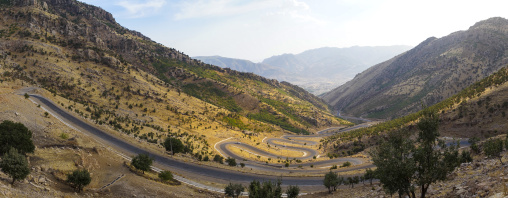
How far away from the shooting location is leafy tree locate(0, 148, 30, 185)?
18.8 m

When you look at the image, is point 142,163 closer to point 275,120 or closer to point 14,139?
point 14,139

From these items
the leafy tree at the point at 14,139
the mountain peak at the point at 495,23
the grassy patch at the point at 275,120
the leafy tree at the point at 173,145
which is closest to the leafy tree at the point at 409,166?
the leafy tree at the point at 14,139

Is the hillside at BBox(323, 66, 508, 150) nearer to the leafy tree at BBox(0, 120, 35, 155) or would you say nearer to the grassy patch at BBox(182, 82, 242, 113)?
the leafy tree at BBox(0, 120, 35, 155)

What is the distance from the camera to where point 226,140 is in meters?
75.5

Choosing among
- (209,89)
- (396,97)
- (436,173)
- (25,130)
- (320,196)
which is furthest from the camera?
(396,97)

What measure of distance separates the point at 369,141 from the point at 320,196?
38.5 meters

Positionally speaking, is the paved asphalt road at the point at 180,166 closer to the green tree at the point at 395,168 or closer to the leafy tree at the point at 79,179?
the leafy tree at the point at 79,179

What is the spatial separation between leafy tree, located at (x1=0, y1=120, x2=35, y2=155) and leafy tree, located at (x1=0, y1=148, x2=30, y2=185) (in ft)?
20.7

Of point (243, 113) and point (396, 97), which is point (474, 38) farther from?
point (243, 113)

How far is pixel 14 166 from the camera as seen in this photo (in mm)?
19062

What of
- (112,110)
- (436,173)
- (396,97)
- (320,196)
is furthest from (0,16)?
(396,97)

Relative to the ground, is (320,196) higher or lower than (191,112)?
lower

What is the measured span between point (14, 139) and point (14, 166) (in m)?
8.80

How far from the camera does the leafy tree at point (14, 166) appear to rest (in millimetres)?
18797
